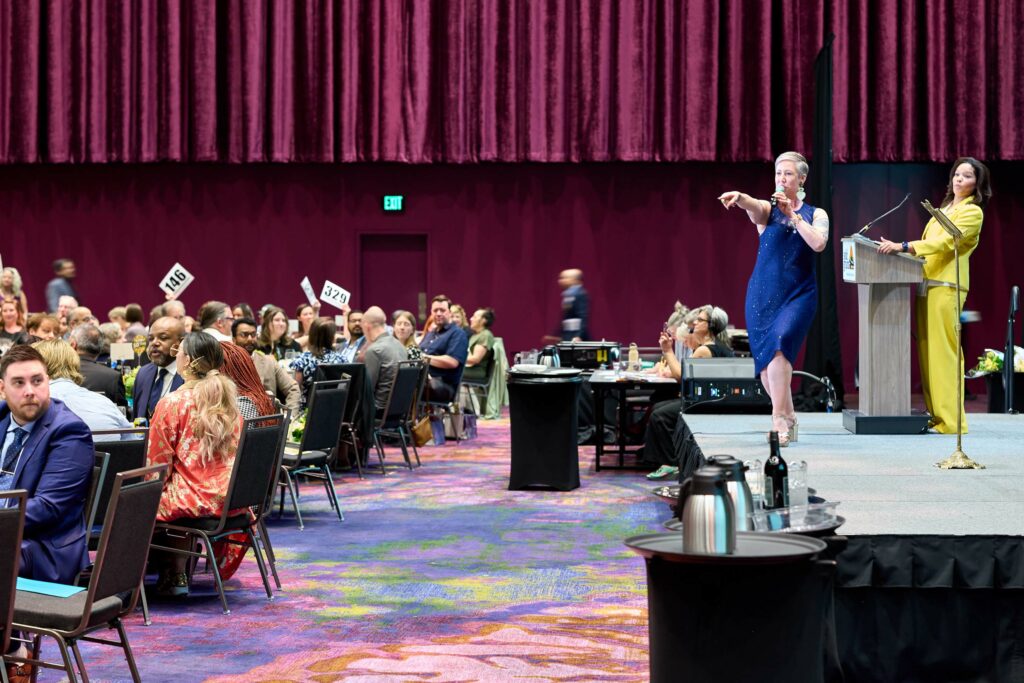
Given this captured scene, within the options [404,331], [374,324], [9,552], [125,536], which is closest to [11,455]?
[125,536]

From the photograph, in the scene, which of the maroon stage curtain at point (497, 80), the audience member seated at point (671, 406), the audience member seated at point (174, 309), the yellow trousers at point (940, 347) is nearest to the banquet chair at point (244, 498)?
the yellow trousers at point (940, 347)

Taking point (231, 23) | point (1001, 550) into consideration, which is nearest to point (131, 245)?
point (231, 23)

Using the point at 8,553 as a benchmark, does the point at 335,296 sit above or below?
above

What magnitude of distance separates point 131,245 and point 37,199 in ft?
4.29

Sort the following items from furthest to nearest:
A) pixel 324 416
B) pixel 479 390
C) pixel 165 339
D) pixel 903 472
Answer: pixel 479 390 < pixel 324 416 < pixel 165 339 < pixel 903 472

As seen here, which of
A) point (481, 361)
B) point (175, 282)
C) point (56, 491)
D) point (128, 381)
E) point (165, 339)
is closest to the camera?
point (56, 491)

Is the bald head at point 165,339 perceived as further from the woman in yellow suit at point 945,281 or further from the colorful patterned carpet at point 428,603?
the woman in yellow suit at point 945,281

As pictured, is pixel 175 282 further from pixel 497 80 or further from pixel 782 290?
pixel 782 290

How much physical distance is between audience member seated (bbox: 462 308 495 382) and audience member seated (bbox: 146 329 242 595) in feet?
24.4

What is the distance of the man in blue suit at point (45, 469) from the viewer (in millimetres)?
4059

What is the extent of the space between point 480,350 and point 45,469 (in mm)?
9157

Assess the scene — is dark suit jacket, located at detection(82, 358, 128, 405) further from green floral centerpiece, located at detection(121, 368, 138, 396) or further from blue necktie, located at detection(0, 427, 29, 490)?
blue necktie, located at detection(0, 427, 29, 490)

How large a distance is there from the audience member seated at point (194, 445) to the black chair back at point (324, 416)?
184 centimetres

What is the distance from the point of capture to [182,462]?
562cm
